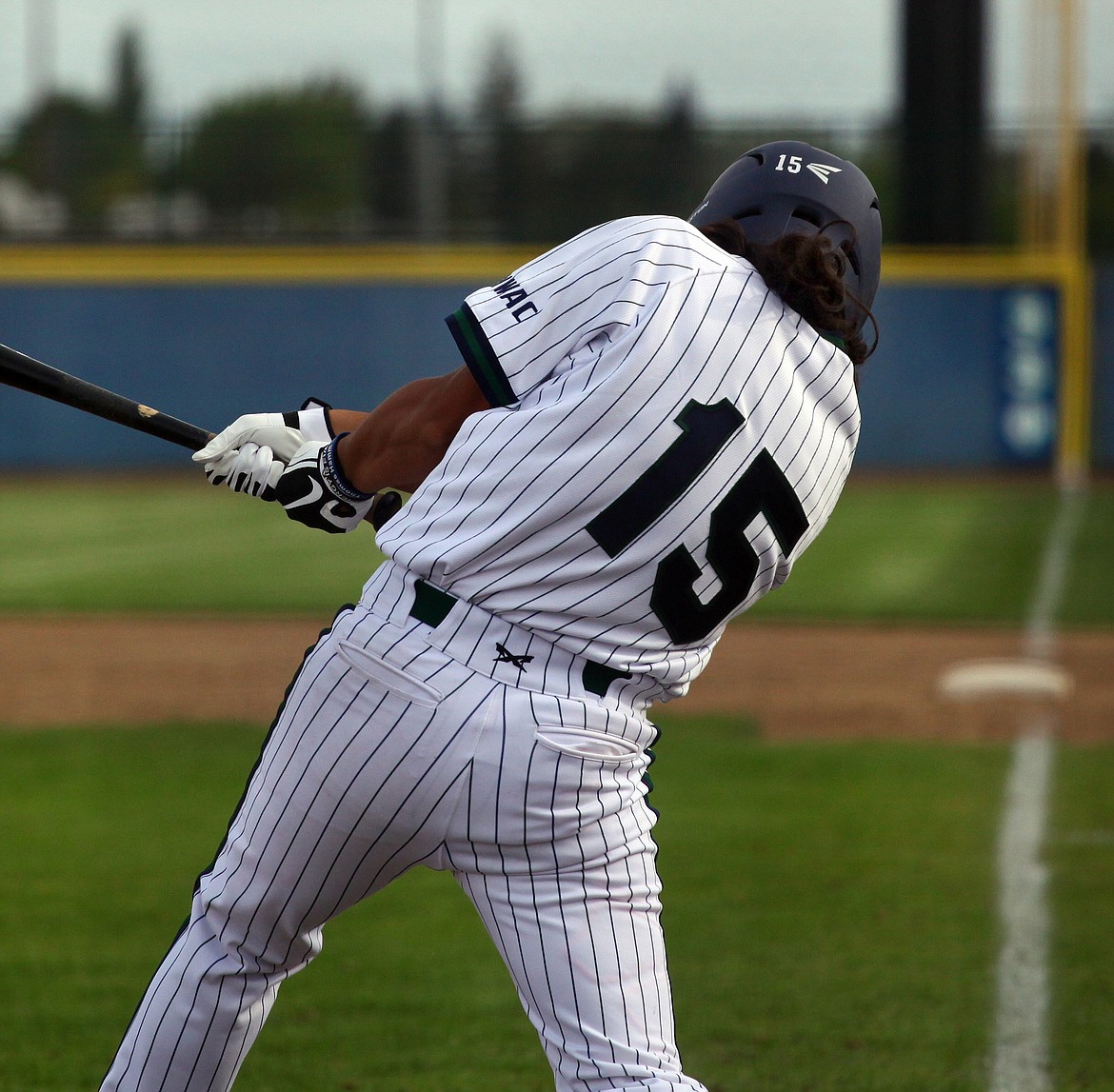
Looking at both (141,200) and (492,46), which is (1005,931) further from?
(492,46)

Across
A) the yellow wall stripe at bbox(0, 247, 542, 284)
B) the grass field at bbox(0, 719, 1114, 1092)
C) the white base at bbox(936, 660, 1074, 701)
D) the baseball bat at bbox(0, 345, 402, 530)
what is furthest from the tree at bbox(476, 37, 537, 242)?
the baseball bat at bbox(0, 345, 402, 530)

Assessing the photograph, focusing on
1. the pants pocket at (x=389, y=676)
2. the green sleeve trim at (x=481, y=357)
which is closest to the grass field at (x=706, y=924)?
the pants pocket at (x=389, y=676)

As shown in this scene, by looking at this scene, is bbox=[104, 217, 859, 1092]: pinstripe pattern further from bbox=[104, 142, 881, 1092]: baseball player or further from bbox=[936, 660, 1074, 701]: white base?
bbox=[936, 660, 1074, 701]: white base

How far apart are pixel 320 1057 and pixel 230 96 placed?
2566cm

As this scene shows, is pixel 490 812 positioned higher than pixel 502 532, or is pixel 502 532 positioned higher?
pixel 502 532

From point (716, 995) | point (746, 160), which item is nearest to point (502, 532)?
point (746, 160)

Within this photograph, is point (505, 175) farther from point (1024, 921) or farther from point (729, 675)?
point (1024, 921)

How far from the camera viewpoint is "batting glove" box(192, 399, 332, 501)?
2350mm

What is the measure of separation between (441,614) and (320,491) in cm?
37

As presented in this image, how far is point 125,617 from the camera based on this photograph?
34.1ft

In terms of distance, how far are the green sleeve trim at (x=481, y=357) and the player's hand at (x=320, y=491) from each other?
1.07ft

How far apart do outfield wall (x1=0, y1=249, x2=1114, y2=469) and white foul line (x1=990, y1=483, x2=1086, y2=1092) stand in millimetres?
15664

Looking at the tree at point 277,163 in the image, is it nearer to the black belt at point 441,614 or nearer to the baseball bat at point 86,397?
the baseball bat at point 86,397

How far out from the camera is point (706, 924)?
427 cm
